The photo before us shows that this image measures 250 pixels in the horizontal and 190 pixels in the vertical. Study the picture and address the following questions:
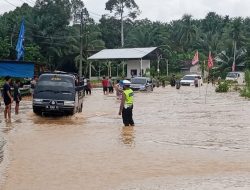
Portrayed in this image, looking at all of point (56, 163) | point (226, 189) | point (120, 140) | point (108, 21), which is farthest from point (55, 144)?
point (108, 21)

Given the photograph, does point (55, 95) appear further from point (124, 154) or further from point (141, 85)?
point (141, 85)

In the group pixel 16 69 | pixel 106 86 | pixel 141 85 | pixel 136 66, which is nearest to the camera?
pixel 16 69

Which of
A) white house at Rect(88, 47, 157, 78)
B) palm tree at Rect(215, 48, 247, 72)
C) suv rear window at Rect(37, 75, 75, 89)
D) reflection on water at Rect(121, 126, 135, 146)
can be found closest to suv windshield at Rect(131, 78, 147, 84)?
white house at Rect(88, 47, 157, 78)

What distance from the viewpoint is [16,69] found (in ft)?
114

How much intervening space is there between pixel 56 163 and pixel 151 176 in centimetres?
219

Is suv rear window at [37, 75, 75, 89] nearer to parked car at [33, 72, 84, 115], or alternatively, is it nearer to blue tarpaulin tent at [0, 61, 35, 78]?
parked car at [33, 72, 84, 115]

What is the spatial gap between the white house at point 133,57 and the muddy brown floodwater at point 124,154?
1718 inches

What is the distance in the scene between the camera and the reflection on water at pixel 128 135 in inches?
553

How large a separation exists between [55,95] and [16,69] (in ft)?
48.6

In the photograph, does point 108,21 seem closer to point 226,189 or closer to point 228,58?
point 228,58

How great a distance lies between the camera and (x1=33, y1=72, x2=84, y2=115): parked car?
20.7m

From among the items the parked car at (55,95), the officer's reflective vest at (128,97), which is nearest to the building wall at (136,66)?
the parked car at (55,95)

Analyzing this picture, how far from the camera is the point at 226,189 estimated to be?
8.41 m

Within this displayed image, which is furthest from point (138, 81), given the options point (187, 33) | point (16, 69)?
point (187, 33)
